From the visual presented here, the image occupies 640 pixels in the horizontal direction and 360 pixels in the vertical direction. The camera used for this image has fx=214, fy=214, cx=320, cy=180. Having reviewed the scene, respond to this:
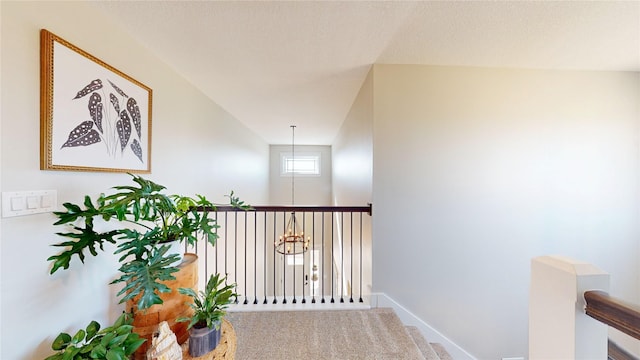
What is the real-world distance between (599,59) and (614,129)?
77 centimetres

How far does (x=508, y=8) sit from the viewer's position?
145 cm

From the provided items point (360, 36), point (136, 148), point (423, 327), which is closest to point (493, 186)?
point (423, 327)

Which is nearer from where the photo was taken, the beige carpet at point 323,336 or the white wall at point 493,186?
the beige carpet at point 323,336

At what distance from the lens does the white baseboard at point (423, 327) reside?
2.04 metres

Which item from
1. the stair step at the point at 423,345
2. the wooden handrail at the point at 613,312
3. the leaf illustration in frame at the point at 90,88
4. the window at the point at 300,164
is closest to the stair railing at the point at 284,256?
the stair step at the point at 423,345

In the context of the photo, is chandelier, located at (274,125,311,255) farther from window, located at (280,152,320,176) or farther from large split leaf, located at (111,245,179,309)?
large split leaf, located at (111,245,179,309)

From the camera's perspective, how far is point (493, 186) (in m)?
2.15

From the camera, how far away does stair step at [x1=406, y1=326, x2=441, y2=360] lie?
1.68 m

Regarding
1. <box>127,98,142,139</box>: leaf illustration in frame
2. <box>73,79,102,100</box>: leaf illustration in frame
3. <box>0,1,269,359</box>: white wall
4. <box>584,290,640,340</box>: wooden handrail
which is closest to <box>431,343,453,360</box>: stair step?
<box>584,290,640,340</box>: wooden handrail

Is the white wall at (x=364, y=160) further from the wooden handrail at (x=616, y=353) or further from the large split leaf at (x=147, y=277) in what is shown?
the large split leaf at (x=147, y=277)

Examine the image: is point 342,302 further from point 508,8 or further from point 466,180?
point 508,8

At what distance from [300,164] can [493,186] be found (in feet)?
16.7

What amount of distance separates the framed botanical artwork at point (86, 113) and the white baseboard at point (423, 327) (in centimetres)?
247

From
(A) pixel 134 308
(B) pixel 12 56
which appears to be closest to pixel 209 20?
(B) pixel 12 56
